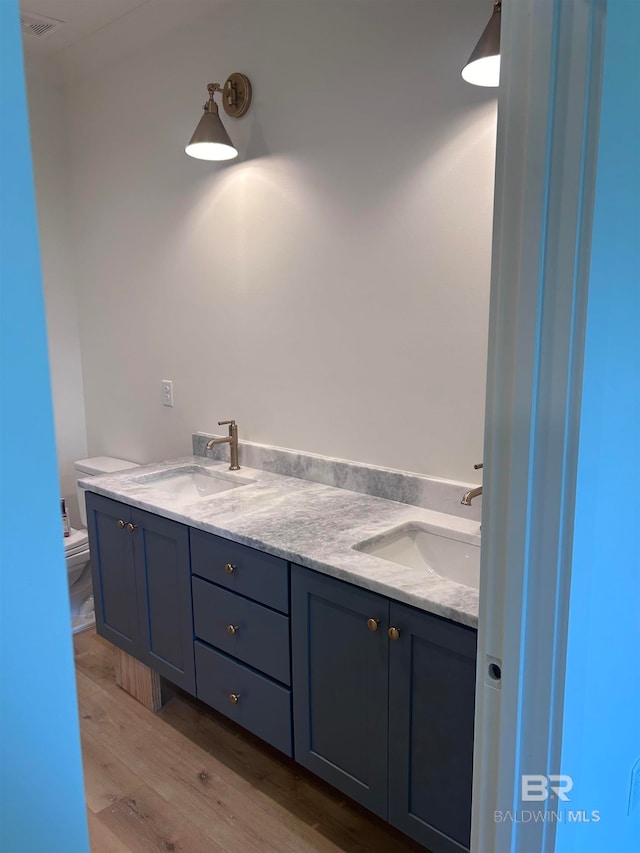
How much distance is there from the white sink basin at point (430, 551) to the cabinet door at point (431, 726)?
0.35 meters

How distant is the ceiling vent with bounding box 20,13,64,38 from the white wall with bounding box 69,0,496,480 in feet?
0.87

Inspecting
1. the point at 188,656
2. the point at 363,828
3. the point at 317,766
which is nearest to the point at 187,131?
the point at 188,656

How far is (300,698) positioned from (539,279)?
4.37ft

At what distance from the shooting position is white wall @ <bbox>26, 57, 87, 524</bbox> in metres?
3.11

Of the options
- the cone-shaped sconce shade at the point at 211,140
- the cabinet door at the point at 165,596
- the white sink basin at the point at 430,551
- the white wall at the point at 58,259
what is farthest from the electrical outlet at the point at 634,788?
the white wall at the point at 58,259

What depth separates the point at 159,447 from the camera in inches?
118

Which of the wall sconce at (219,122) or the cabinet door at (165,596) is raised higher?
the wall sconce at (219,122)

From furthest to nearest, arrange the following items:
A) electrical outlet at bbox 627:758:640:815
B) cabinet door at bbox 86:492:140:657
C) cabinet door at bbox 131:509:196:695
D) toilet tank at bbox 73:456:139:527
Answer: toilet tank at bbox 73:456:139:527 → cabinet door at bbox 86:492:140:657 → cabinet door at bbox 131:509:196:695 → electrical outlet at bbox 627:758:640:815

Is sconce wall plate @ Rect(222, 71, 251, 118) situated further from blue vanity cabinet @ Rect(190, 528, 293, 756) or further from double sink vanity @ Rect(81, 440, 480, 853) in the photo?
blue vanity cabinet @ Rect(190, 528, 293, 756)

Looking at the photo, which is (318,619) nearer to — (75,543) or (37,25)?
(75,543)

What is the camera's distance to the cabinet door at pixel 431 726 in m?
1.39

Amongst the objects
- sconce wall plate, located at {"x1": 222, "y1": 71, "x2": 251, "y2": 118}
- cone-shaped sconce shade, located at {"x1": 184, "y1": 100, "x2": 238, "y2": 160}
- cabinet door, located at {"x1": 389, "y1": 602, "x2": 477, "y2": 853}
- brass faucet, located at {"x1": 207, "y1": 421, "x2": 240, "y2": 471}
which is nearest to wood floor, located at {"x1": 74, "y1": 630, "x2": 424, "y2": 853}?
cabinet door, located at {"x1": 389, "y1": 602, "x2": 477, "y2": 853}

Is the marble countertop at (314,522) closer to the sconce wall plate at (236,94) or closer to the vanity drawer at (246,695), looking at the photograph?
Answer: the vanity drawer at (246,695)

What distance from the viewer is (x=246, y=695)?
1.92 meters
